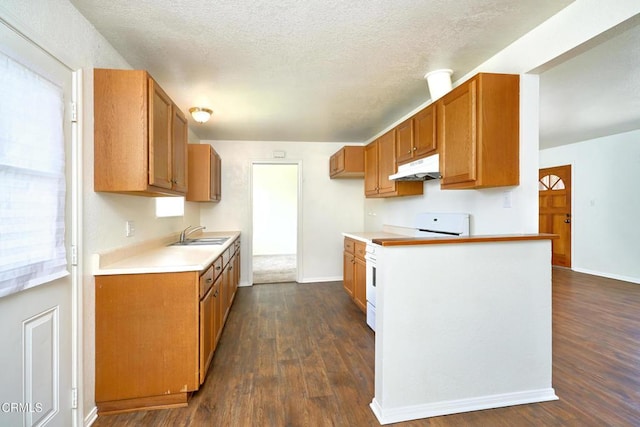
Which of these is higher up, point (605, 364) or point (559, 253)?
point (559, 253)

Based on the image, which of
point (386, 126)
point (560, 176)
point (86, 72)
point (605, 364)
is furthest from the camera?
point (560, 176)

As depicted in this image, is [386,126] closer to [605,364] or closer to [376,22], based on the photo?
[376,22]

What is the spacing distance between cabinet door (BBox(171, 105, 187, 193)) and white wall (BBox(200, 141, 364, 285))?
2.06 m

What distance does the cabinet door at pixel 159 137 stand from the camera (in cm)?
174

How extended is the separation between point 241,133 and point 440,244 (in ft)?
11.2

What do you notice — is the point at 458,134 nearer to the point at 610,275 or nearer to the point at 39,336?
the point at 39,336

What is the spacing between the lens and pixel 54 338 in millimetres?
1401

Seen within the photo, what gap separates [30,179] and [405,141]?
2.78 m

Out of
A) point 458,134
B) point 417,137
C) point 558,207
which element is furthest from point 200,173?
point 558,207

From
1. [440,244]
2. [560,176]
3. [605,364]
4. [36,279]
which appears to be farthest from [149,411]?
[560,176]

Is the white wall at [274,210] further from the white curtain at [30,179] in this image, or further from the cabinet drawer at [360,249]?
the white curtain at [30,179]

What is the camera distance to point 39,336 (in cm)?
130

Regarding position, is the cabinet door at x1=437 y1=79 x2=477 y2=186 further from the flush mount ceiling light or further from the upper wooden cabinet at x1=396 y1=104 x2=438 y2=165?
the flush mount ceiling light

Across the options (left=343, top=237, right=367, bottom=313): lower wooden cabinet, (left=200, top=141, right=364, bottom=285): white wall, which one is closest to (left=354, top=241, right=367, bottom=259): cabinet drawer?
(left=343, top=237, right=367, bottom=313): lower wooden cabinet
